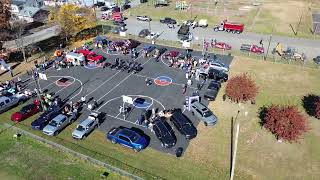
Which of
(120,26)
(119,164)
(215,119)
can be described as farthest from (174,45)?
(119,164)

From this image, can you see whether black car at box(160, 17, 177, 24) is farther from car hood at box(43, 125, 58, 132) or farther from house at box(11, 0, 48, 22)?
car hood at box(43, 125, 58, 132)

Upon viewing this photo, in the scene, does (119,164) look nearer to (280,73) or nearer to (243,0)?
(280,73)

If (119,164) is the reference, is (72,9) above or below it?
above

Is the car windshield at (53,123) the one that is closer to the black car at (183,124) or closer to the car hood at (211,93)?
the black car at (183,124)

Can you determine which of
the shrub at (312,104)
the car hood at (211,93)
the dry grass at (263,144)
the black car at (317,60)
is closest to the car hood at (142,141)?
the dry grass at (263,144)

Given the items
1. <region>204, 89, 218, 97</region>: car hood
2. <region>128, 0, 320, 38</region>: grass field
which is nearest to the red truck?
<region>128, 0, 320, 38</region>: grass field
